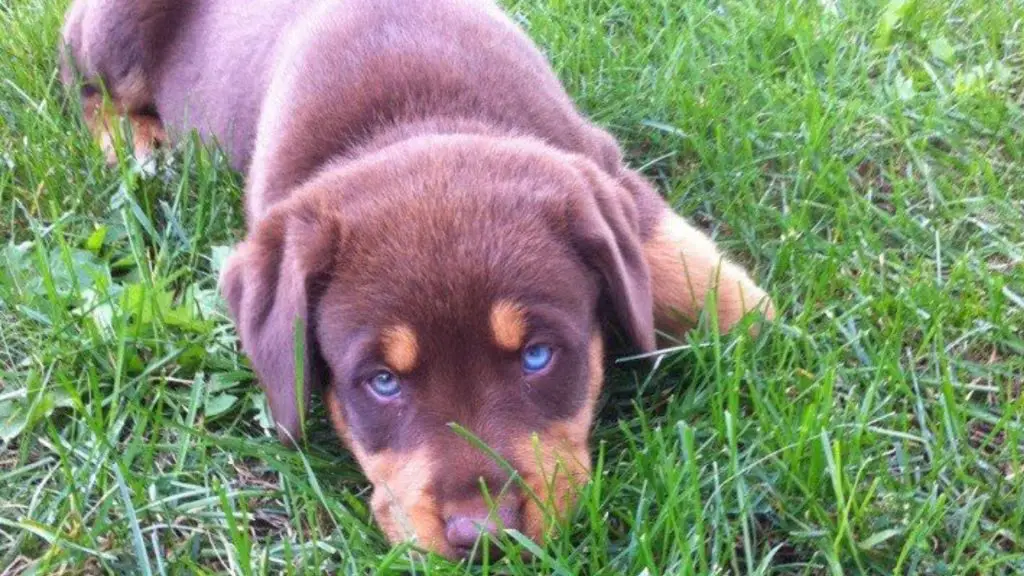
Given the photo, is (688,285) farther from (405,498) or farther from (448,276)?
(405,498)

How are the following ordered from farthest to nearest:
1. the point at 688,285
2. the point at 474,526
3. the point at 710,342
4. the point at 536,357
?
the point at 688,285 → the point at 710,342 → the point at 536,357 → the point at 474,526

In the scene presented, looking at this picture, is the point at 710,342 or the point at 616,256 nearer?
the point at 616,256

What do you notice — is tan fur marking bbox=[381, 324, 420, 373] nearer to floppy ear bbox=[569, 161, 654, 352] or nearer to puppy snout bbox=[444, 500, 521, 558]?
puppy snout bbox=[444, 500, 521, 558]

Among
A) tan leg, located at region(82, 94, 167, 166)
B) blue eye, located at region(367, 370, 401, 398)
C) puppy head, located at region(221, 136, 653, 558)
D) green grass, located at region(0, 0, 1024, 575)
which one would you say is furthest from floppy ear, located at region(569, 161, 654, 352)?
tan leg, located at region(82, 94, 167, 166)

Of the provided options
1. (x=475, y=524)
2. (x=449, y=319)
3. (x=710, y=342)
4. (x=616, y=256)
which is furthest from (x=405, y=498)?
(x=710, y=342)

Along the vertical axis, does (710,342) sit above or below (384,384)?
below

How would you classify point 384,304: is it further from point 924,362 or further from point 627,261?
point 924,362

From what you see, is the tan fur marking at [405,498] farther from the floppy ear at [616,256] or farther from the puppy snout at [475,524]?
the floppy ear at [616,256]
